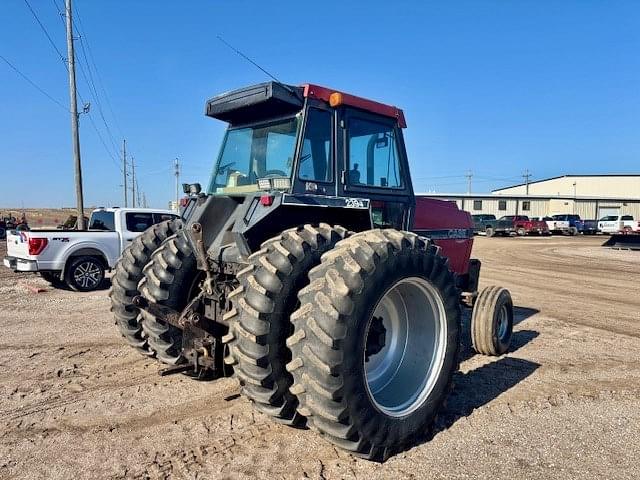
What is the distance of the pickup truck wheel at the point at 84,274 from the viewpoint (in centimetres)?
1096

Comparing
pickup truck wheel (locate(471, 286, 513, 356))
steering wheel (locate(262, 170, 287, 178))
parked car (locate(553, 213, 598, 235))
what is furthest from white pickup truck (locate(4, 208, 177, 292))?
parked car (locate(553, 213, 598, 235))

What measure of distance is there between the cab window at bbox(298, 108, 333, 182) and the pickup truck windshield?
0.11 metres

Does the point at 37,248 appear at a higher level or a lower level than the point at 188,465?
higher

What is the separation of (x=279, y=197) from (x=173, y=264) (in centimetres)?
140

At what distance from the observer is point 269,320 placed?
325 centimetres

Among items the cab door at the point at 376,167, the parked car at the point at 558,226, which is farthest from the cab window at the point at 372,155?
the parked car at the point at 558,226

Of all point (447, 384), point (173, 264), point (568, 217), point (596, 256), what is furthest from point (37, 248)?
point (568, 217)

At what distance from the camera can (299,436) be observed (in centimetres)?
372

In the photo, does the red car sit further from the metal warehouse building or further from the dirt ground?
the dirt ground

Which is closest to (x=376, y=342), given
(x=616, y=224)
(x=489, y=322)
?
(x=489, y=322)

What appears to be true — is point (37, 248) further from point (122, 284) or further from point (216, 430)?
point (216, 430)

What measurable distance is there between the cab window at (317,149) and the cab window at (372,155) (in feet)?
0.82

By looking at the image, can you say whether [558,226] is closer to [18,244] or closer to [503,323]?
[503,323]

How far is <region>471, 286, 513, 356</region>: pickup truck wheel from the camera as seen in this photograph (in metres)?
5.75
